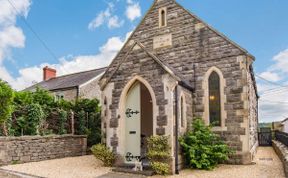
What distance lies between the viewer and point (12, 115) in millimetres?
11680

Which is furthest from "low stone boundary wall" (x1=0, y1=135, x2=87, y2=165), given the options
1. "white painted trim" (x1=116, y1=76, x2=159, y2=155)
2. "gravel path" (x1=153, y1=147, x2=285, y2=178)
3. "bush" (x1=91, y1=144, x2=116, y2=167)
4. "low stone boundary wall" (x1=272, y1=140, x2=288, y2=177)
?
"low stone boundary wall" (x1=272, y1=140, x2=288, y2=177)

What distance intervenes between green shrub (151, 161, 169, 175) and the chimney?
80.4 feet

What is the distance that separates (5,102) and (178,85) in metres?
7.27

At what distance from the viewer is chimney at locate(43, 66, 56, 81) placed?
29.8 meters

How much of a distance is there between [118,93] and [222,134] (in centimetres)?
483

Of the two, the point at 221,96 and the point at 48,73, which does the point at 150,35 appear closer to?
the point at 221,96

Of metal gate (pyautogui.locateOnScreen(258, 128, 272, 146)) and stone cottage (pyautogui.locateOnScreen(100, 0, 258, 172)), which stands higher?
stone cottage (pyautogui.locateOnScreen(100, 0, 258, 172))

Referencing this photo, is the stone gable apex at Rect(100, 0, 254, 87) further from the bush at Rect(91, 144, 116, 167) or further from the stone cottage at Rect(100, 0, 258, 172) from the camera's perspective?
the bush at Rect(91, 144, 116, 167)

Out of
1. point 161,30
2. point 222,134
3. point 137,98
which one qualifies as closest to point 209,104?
point 222,134

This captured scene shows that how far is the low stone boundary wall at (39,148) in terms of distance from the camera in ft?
35.1

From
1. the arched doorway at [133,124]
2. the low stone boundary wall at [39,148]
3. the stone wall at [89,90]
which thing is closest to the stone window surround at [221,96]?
the arched doorway at [133,124]

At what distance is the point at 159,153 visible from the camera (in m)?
8.55

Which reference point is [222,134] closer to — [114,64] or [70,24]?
[114,64]

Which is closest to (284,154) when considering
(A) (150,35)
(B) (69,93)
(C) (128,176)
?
(C) (128,176)
